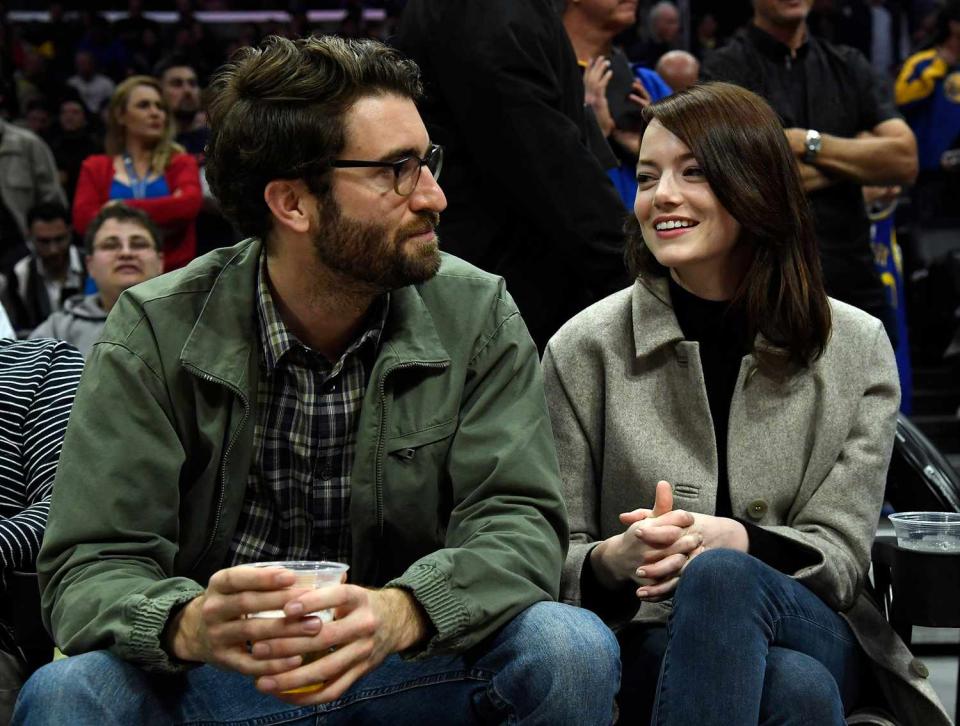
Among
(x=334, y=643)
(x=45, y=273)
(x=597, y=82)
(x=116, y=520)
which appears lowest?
(x=45, y=273)

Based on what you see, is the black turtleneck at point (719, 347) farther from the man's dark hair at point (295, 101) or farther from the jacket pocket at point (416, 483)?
the man's dark hair at point (295, 101)

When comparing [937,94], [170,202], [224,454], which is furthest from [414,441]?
[937,94]

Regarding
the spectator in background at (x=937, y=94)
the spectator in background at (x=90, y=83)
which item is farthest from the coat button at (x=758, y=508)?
the spectator in background at (x=90, y=83)

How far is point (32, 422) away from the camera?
2678mm

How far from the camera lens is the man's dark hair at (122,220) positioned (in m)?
5.11

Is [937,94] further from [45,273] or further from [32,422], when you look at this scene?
[32,422]

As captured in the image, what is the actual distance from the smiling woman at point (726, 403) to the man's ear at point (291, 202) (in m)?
0.61

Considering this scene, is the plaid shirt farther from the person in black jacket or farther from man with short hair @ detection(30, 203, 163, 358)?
man with short hair @ detection(30, 203, 163, 358)

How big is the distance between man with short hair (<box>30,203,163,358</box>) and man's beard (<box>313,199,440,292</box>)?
2.75 m

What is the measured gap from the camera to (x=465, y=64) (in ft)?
10.2

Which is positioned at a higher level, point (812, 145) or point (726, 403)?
point (812, 145)

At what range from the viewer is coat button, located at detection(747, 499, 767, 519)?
100 inches

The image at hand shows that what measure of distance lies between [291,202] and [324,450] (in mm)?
461

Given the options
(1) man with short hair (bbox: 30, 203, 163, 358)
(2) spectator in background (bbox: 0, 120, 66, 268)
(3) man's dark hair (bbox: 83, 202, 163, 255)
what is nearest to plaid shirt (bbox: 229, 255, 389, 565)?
(1) man with short hair (bbox: 30, 203, 163, 358)
